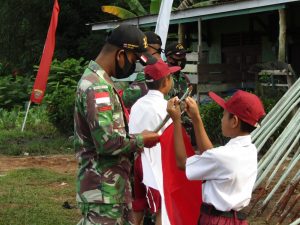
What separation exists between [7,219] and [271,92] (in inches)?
239

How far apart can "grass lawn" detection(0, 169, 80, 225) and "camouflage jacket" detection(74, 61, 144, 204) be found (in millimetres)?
3122

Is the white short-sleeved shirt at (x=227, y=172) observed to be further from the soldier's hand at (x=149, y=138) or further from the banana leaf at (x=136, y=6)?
the banana leaf at (x=136, y=6)

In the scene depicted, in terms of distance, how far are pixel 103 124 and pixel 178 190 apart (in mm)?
834

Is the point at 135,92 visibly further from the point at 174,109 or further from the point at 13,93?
the point at 13,93

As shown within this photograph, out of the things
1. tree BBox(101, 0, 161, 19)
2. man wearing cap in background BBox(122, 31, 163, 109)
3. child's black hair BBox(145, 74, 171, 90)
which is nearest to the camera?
child's black hair BBox(145, 74, 171, 90)

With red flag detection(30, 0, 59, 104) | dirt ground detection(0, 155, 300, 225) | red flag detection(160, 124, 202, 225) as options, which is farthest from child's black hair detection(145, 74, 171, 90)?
red flag detection(30, 0, 59, 104)

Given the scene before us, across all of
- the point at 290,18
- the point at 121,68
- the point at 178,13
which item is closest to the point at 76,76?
the point at 178,13

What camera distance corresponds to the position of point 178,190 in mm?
3754

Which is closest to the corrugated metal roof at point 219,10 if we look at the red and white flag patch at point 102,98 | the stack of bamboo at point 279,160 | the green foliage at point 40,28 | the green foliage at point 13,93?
the stack of bamboo at point 279,160

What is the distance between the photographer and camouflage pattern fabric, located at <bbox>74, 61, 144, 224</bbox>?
3.17 metres

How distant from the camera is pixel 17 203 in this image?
7.38 meters

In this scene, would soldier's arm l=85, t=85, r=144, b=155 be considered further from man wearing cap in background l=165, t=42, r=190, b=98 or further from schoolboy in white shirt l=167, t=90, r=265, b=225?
man wearing cap in background l=165, t=42, r=190, b=98

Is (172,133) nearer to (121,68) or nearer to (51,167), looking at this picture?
(121,68)

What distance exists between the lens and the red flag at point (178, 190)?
3711mm
